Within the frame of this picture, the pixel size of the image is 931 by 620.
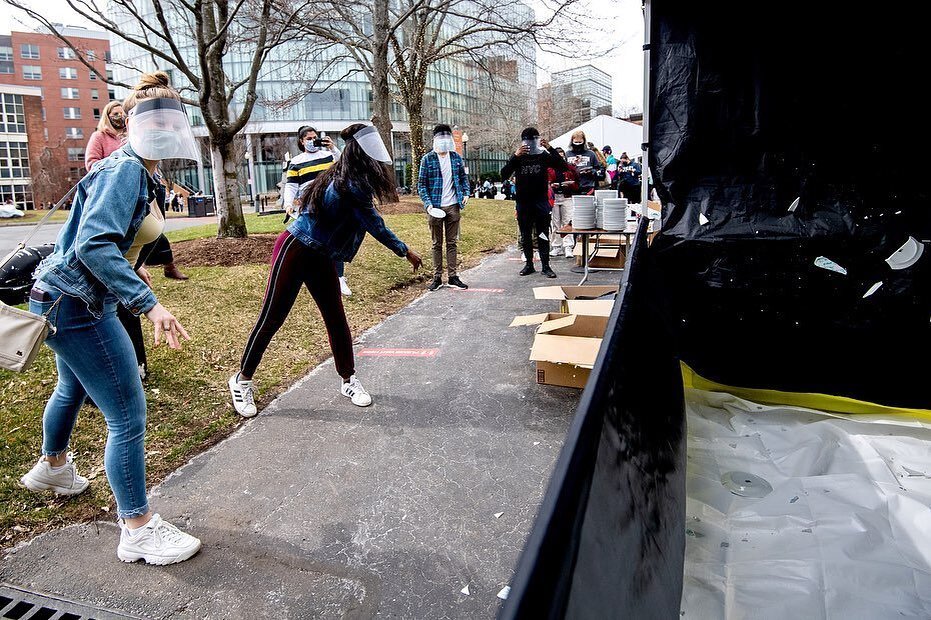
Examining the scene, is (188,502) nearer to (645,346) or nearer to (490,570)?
(490,570)

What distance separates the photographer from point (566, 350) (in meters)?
4.14

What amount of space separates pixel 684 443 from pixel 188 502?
2411mm

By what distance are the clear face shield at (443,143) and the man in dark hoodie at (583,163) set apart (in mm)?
3298

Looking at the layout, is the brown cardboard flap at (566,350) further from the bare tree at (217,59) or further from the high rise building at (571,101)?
the high rise building at (571,101)

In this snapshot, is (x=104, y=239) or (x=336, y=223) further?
(x=336, y=223)

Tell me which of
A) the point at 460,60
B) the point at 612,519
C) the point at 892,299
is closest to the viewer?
the point at 612,519

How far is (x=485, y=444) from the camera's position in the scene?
11.6 ft

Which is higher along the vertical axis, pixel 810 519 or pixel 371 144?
pixel 371 144

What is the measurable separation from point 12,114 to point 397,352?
281 ft

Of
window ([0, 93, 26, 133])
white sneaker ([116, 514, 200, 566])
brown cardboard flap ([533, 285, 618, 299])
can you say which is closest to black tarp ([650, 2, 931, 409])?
brown cardboard flap ([533, 285, 618, 299])

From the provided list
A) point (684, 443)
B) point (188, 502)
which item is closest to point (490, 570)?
point (684, 443)

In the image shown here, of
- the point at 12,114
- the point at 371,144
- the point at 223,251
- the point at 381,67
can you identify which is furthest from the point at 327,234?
the point at 12,114

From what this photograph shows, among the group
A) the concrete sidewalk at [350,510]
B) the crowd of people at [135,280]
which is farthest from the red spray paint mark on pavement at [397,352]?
the crowd of people at [135,280]

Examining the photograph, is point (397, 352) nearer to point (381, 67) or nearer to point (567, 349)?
point (567, 349)
